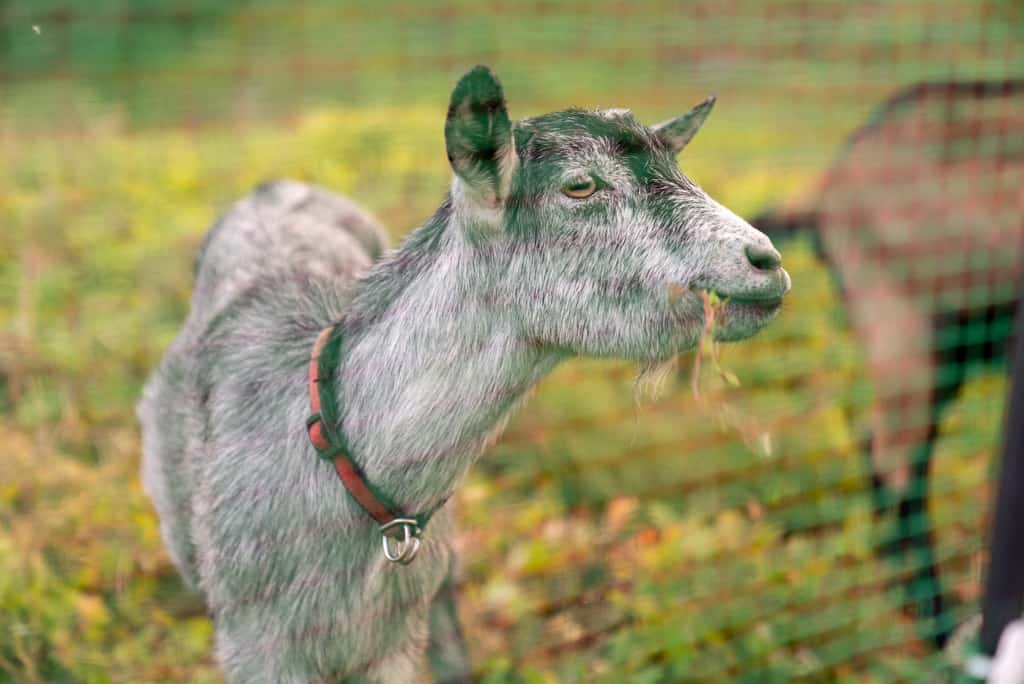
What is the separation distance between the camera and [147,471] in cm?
297

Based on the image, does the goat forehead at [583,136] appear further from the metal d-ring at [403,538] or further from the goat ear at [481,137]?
the metal d-ring at [403,538]

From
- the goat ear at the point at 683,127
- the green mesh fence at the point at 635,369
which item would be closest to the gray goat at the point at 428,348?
the goat ear at the point at 683,127

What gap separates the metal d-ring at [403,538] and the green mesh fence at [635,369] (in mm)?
1103

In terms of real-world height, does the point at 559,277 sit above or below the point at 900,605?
above

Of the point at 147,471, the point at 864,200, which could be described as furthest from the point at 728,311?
the point at 864,200

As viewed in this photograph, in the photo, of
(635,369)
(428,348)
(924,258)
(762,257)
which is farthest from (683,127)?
(924,258)

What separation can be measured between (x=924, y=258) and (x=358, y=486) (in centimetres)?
245

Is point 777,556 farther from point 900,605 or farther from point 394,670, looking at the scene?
point 394,670

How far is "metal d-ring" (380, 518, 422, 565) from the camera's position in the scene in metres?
2.06

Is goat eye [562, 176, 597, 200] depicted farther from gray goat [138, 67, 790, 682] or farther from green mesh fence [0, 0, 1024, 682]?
green mesh fence [0, 0, 1024, 682]

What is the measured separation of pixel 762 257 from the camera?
181 cm

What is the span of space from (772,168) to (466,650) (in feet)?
11.5

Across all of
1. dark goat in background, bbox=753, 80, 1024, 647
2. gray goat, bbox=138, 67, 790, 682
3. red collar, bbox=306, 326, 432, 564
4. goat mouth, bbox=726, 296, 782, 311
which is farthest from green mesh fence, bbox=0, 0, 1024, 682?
goat mouth, bbox=726, 296, 782, 311

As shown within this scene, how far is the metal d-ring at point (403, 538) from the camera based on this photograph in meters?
2.06
